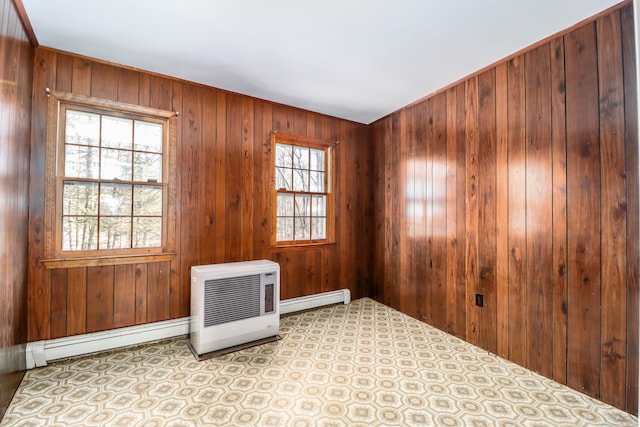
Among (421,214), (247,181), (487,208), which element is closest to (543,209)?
(487,208)

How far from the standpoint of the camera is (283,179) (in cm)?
338

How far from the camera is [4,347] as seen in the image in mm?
1626

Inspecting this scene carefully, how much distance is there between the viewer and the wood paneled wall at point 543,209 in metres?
1.73

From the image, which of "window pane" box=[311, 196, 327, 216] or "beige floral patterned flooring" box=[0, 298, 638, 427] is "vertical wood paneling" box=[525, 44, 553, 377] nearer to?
"beige floral patterned flooring" box=[0, 298, 638, 427]

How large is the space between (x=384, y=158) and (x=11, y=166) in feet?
11.4

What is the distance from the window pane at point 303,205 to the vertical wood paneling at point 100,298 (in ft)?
6.46

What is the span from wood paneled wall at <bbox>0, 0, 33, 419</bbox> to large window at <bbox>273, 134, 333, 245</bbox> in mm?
2049

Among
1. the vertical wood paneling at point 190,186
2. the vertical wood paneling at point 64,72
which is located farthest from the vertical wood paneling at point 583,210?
the vertical wood paneling at point 64,72

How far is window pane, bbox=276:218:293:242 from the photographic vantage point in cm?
335

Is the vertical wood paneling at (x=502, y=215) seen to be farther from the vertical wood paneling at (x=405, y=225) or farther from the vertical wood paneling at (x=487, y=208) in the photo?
the vertical wood paneling at (x=405, y=225)

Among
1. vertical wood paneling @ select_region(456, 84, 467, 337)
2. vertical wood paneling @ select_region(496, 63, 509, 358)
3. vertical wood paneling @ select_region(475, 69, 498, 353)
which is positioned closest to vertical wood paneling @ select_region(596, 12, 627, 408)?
vertical wood paneling @ select_region(496, 63, 509, 358)

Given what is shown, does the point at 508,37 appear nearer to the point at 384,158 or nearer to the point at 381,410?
the point at 384,158

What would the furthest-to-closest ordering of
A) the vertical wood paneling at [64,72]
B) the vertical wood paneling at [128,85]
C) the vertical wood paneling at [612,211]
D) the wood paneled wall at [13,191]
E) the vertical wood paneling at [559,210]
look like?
the vertical wood paneling at [128,85]
the vertical wood paneling at [64,72]
the vertical wood paneling at [559,210]
the vertical wood paneling at [612,211]
the wood paneled wall at [13,191]

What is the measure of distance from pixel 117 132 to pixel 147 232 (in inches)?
37.0
